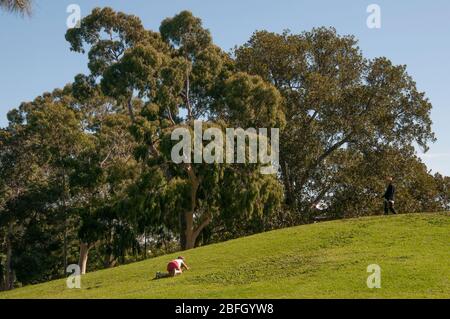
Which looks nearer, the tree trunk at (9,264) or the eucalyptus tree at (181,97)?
the eucalyptus tree at (181,97)

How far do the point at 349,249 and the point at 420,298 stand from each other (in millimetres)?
6902

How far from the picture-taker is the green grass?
16.7m

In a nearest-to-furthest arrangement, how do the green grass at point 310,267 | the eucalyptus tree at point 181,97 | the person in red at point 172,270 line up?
the green grass at point 310,267, the person in red at point 172,270, the eucalyptus tree at point 181,97

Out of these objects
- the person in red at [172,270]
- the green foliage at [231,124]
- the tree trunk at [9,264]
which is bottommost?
the person in red at [172,270]

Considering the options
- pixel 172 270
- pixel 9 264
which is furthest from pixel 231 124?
pixel 9 264

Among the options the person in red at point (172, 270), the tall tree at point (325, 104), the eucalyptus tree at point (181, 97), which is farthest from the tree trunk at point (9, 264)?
the person in red at point (172, 270)

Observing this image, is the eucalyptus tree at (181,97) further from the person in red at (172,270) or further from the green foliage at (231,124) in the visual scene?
the person in red at (172,270)

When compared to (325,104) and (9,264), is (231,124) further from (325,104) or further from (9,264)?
(9,264)

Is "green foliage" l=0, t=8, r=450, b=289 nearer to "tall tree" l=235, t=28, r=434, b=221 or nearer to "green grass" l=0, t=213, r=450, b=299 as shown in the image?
"tall tree" l=235, t=28, r=434, b=221

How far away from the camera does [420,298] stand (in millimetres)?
14969

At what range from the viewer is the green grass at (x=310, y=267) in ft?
54.7

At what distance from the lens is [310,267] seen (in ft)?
64.2

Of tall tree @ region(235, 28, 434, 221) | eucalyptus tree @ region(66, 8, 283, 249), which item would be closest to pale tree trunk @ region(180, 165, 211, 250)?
eucalyptus tree @ region(66, 8, 283, 249)
